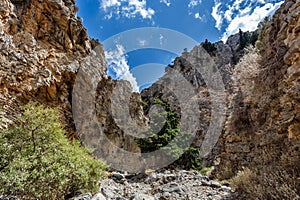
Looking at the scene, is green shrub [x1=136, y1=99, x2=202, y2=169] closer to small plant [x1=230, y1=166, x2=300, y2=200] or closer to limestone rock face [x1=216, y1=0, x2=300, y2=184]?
limestone rock face [x1=216, y1=0, x2=300, y2=184]

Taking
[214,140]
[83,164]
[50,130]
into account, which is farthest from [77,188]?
[214,140]

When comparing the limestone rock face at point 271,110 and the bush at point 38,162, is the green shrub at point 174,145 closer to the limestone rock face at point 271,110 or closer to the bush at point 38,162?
the limestone rock face at point 271,110

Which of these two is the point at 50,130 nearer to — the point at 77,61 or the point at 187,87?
the point at 77,61

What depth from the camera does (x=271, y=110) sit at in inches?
270

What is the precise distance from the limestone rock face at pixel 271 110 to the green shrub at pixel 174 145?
12.5 feet

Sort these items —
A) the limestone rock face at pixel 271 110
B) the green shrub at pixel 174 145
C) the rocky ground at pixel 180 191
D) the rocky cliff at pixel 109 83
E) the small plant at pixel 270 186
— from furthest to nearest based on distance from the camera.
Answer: the green shrub at pixel 174 145
the rocky ground at pixel 180 191
the rocky cliff at pixel 109 83
the limestone rock face at pixel 271 110
the small plant at pixel 270 186

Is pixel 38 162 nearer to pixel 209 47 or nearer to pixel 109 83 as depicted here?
pixel 109 83

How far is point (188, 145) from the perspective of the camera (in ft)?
46.1

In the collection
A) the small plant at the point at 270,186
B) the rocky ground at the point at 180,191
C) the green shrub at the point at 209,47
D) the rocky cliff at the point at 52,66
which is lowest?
the rocky ground at the point at 180,191

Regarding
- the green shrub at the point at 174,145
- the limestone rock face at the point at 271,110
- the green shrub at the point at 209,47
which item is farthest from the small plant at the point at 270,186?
the green shrub at the point at 209,47

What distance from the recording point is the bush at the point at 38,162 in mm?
4125

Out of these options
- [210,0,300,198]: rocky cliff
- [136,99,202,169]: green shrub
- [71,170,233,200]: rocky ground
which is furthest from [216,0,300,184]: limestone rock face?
[136,99,202,169]: green shrub

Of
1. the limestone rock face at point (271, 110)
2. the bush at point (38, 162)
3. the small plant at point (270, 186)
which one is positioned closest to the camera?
the small plant at point (270, 186)

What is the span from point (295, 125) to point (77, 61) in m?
13.0
